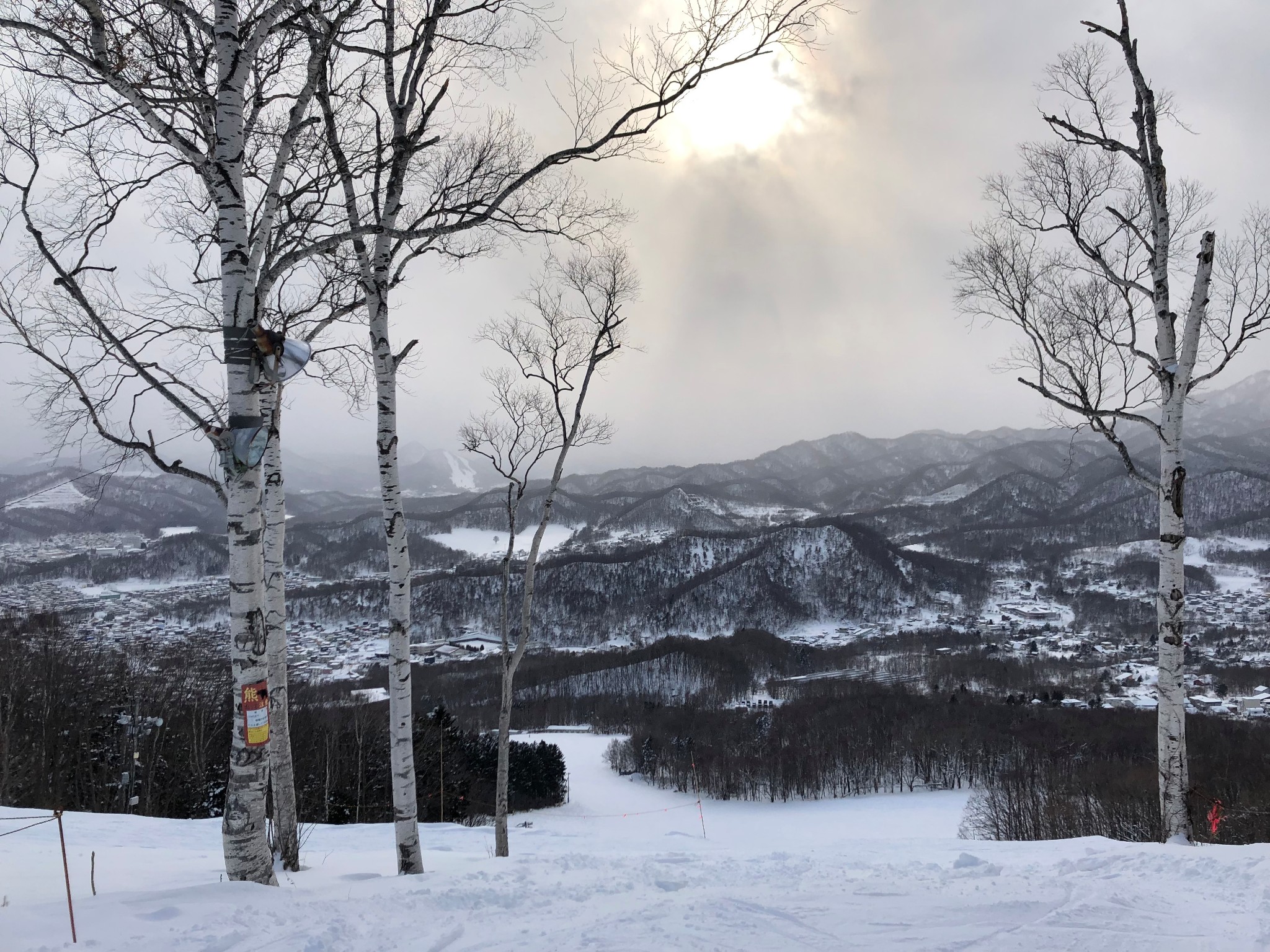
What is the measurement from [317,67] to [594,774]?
71.1m

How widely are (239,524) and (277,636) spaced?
2.99 meters

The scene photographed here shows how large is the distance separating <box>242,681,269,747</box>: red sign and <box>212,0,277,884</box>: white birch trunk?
28 mm

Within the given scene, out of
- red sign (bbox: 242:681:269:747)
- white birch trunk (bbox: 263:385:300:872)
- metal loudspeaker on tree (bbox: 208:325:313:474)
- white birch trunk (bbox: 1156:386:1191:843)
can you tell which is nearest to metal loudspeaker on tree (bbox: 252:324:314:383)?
metal loudspeaker on tree (bbox: 208:325:313:474)

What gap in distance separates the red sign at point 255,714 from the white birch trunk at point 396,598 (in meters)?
1.55

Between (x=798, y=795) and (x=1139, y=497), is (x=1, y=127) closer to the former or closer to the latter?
(x=798, y=795)

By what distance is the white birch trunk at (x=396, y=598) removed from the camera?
6.31 meters

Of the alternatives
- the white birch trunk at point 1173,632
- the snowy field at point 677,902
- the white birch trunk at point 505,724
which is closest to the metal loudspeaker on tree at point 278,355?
the snowy field at point 677,902

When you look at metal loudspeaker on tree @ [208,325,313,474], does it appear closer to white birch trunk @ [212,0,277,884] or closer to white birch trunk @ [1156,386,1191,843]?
white birch trunk @ [212,0,277,884]

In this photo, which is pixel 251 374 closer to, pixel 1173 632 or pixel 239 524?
pixel 239 524

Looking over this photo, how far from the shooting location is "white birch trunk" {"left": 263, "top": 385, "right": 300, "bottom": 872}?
6.74 m

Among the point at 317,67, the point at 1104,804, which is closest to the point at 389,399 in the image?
the point at 317,67

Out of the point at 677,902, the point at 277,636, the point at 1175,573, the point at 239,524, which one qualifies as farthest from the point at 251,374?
the point at 1175,573

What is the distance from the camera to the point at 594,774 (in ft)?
220

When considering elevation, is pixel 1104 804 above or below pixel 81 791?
below
